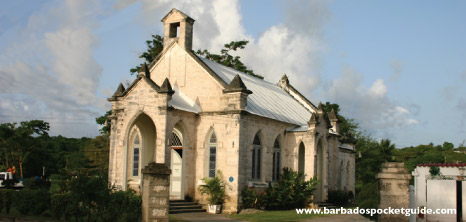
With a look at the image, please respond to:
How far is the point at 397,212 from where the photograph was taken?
12617 millimetres

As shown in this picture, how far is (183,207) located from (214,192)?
163 centimetres

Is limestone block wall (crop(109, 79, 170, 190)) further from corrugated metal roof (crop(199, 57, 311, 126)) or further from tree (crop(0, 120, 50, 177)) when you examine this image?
tree (crop(0, 120, 50, 177))

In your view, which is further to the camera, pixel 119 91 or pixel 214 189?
pixel 119 91

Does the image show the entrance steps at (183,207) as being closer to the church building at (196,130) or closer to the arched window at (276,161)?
the church building at (196,130)

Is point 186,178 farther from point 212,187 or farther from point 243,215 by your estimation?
point 243,215

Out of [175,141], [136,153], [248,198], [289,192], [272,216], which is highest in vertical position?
[175,141]

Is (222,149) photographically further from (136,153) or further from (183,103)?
(136,153)

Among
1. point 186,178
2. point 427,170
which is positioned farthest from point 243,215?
point 427,170

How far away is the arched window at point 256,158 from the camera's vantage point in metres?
25.8

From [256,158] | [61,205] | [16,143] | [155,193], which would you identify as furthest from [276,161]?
[16,143]

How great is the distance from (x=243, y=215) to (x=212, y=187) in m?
2.05

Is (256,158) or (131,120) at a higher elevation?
(131,120)

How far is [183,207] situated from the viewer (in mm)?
23281

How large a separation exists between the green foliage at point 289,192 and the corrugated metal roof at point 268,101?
3399 mm
